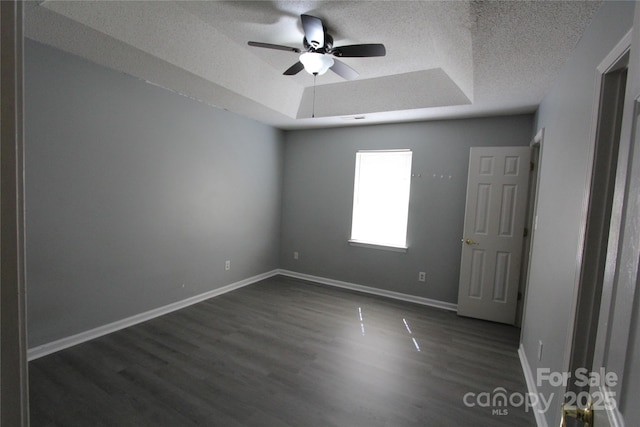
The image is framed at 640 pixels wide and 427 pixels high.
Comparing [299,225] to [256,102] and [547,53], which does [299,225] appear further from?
[547,53]

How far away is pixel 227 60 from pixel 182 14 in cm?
56

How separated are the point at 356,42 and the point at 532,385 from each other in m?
3.10

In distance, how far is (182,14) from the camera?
2256 mm

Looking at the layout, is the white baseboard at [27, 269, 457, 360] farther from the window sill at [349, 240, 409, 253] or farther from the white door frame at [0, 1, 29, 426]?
the white door frame at [0, 1, 29, 426]

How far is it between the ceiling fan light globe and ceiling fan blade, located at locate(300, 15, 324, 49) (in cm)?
7

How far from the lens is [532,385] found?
88.4 inches

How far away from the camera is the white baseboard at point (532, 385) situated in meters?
1.92

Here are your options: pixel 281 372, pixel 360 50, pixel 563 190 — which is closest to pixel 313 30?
pixel 360 50

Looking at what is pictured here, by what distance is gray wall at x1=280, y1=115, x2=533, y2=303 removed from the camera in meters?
3.84

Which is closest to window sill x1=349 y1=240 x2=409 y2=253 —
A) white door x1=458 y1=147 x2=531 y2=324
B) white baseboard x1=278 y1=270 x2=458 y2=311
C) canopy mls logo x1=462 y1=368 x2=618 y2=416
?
white baseboard x1=278 y1=270 x2=458 y2=311

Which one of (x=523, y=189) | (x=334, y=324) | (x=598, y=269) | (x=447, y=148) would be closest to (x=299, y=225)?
(x=334, y=324)

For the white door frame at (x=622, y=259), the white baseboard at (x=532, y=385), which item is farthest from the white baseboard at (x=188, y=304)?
the white door frame at (x=622, y=259)

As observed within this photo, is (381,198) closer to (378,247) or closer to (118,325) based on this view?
(378,247)

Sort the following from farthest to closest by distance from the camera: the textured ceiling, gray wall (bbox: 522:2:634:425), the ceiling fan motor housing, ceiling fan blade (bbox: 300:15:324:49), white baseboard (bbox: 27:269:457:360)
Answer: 1. white baseboard (bbox: 27:269:457:360)
2. the ceiling fan motor housing
3. ceiling fan blade (bbox: 300:15:324:49)
4. the textured ceiling
5. gray wall (bbox: 522:2:634:425)
